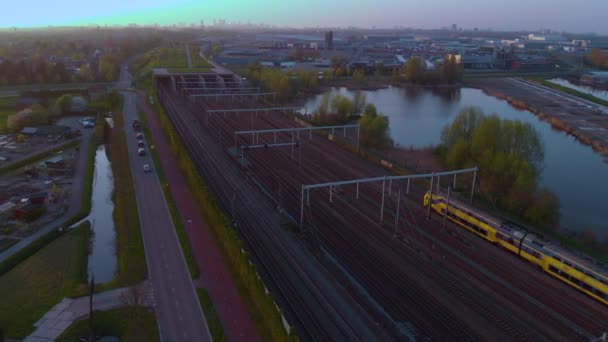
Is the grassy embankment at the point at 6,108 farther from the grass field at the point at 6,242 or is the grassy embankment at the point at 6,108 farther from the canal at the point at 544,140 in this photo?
the canal at the point at 544,140

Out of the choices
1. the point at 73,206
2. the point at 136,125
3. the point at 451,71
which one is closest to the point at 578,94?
the point at 451,71

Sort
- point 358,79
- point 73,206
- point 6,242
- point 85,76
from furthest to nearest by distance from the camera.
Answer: point 358,79 < point 85,76 < point 73,206 < point 6,242

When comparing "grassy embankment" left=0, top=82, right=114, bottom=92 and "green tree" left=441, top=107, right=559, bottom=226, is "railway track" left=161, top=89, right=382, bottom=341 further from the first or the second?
"grassy embankment" left=0, top=82, right=114, bottom=92

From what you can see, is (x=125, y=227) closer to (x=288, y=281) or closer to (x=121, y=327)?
(x=121, y=327)

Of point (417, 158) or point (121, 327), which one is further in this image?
point (417, 158)

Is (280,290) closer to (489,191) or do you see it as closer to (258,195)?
(258,195)

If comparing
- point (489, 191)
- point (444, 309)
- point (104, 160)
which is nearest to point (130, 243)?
point (444, 309)
